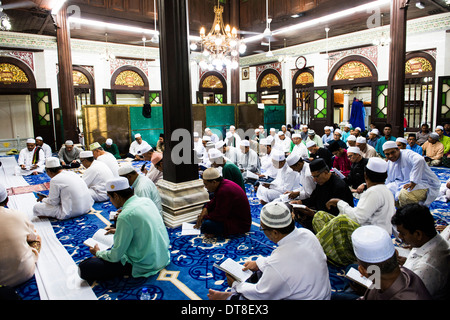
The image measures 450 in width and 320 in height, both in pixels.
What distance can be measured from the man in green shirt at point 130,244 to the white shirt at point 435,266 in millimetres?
1598

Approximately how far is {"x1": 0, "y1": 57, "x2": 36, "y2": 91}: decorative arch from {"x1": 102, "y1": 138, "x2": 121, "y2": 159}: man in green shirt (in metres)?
3.51

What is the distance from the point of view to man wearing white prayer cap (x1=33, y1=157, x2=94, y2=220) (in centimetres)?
344

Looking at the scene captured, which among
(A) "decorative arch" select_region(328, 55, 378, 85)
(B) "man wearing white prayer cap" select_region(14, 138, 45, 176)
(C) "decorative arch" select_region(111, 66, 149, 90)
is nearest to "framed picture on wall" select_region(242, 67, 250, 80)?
(A) "decorative arch" select_region(328, 55, 378, 85)

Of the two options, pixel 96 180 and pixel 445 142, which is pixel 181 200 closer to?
pixel 96 180

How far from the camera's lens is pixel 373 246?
125 centimetres

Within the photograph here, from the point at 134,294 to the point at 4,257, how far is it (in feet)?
2.90

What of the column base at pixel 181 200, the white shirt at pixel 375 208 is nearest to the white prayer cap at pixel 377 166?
the white shirt at pixel 375 208

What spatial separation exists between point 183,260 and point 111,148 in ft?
19.9

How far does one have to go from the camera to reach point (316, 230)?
261 cm

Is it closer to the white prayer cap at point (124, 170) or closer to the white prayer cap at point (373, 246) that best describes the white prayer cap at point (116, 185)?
the white prayer cap at point (124, 170)

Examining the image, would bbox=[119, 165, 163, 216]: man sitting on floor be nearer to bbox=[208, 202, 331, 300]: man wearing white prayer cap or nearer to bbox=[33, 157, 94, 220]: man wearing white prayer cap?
bbox=[33, 157, 94, 220]: man wearing white prayer cap

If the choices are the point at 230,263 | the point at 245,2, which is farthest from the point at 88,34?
the point at 230,263

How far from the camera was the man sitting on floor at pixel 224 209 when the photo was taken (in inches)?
115

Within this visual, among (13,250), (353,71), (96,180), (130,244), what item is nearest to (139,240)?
(130,244)
